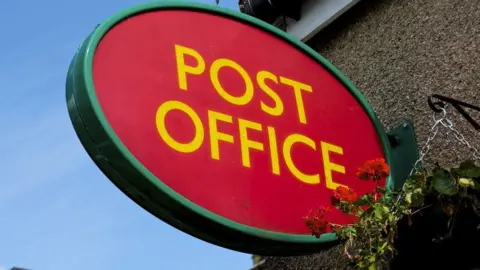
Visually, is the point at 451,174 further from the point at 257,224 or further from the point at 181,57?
the point at 181,57

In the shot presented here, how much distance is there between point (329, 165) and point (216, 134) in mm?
503

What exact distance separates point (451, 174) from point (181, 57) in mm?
1041

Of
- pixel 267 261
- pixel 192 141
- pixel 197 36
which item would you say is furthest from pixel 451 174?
pixel 267 261

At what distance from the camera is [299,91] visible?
3.19 metres

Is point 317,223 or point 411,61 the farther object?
point 411,61

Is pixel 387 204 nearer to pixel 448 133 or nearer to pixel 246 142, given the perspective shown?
pixel 246 142

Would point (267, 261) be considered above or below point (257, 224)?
above

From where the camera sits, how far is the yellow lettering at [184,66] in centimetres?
285

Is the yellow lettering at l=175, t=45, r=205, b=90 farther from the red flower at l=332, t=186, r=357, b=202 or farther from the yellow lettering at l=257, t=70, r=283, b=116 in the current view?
the red flower at l=332, t=186, r=357, b=202

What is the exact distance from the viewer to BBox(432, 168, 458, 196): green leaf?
2.61 m

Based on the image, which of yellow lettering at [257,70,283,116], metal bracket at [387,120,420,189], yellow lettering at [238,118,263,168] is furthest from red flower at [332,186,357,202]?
metal bracket at [387,120,420,189]

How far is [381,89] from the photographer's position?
12.1 ft

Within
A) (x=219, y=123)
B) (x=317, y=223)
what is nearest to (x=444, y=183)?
(x=317, y=223)

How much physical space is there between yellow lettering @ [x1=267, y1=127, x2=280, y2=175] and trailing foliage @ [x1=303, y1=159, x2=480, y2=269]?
242 millimetres
